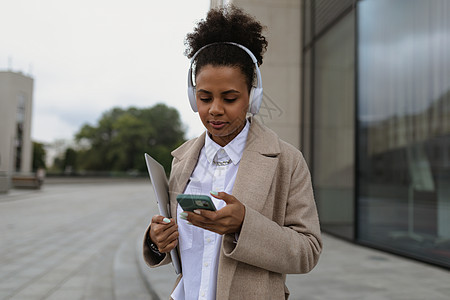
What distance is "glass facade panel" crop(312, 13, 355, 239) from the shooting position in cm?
780

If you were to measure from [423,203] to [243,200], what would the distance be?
6500 millimetres

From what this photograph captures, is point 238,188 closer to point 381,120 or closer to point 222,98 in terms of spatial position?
point 222,98

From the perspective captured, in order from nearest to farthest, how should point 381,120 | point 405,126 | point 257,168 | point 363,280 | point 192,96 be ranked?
point 257,168
point 192,96
point 363,280
point 405,126
point 381,120

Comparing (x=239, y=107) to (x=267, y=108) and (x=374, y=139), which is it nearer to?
(x=267, y=108)

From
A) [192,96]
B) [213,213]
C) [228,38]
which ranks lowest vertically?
[213,213]

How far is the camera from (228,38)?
4.01ft

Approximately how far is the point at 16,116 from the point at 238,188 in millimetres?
44246

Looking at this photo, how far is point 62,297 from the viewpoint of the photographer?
4.48m

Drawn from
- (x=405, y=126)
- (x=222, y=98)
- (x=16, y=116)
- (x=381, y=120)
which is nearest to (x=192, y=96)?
(x=222, y=98)

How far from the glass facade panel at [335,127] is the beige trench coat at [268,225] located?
6782 mm

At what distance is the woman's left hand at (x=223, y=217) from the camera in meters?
0.96

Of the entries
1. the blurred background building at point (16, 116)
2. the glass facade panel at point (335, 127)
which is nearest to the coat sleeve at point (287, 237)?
the glass facade panel at point (335, 127)

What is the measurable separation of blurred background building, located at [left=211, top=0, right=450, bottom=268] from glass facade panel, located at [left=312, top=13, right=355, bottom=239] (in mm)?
22

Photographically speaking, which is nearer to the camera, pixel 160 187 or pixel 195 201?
pixel 195 201
